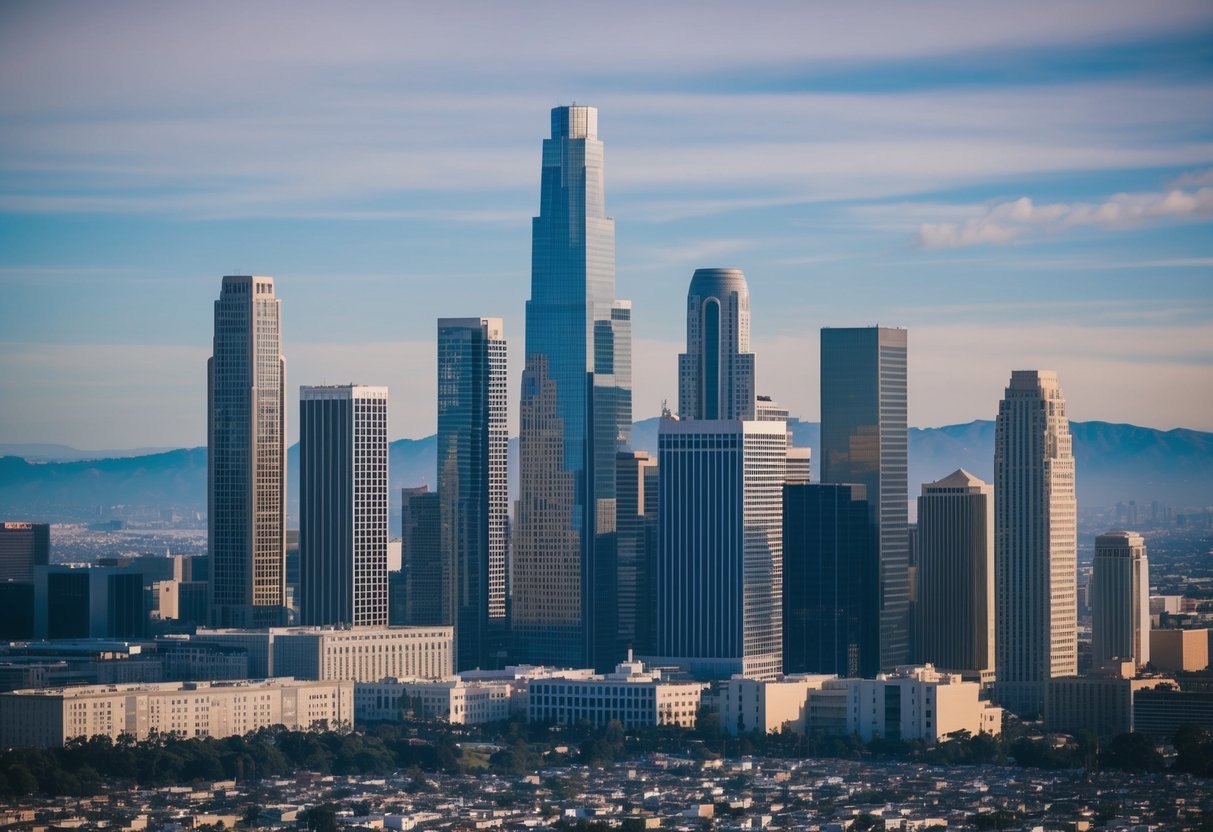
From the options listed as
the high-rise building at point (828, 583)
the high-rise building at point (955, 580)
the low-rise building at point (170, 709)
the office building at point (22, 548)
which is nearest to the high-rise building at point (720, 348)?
the high-rise building at point (828, 583)

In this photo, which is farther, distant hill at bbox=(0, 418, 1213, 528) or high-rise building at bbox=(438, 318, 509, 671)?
high-rise building at bbox=(438, 318, 509, 671)

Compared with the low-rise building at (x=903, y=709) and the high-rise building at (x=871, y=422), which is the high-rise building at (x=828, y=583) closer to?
the high-rise building at (x=871, y=422)

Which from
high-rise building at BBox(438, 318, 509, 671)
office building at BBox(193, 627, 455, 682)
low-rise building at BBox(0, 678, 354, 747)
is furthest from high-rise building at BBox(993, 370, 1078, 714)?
low-rise building at BBox(0, 678, 354, 747)

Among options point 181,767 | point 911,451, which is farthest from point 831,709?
point 911,451

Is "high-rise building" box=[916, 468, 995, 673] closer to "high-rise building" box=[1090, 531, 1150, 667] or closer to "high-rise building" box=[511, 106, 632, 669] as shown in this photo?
"high-rise building" box=[1090, 531, 1150, 667]

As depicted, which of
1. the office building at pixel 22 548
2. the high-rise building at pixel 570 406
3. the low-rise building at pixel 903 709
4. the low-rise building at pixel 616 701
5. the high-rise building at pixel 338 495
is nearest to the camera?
the low-rise building at pixel 903 709

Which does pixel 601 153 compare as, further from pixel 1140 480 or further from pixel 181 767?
pixel 181 767
